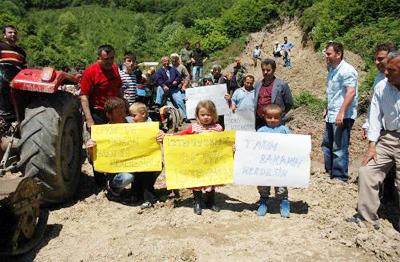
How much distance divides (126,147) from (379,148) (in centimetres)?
263

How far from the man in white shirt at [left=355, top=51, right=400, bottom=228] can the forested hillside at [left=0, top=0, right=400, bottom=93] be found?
27.7ft

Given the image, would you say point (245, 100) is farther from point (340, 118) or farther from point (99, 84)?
point (99, 84)

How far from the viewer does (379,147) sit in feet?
14.8

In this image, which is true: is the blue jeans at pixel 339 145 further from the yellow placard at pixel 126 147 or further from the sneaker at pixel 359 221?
the yellow placard at pixel 126 147

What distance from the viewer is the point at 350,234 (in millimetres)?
4207

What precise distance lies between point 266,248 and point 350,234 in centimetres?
85

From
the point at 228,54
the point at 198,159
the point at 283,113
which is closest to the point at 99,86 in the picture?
the point at 198,159

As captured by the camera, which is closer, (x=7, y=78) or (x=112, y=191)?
(x=7, y=78)

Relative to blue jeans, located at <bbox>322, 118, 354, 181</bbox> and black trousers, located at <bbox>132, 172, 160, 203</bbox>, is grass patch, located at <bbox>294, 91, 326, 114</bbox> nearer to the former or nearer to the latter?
blue jeans, located at <bbox>322, 118, 354, 181</bbox>

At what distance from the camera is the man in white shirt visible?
4.41 m

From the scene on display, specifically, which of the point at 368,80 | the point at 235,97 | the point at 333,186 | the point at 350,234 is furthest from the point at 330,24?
the point at 350,234

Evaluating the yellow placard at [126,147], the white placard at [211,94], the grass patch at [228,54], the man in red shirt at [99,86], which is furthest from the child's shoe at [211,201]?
the grass patch at [228,54]

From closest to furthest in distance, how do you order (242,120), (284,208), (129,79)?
(284,208) < (242,120) < (129,79)

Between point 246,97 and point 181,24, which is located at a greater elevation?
point 181,24
